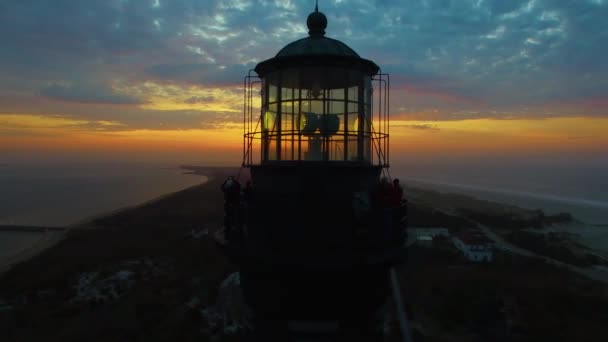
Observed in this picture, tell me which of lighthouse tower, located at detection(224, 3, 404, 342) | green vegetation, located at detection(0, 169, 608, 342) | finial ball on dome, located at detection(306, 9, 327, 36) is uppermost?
finial ball on dome, located at detection(306, 9, 327, 36)

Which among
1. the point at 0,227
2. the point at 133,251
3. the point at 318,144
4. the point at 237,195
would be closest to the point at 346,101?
the point at 318,144

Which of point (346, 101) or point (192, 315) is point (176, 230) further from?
point (346, 101)

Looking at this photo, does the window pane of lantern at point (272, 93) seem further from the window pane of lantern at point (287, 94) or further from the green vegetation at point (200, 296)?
the green vegetation at point (200, 296)

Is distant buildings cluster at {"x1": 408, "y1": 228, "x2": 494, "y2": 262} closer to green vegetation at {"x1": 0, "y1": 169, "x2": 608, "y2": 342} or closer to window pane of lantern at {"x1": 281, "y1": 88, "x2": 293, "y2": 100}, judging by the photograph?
green vegetation at {"x1": 0, "y1": 169, "x2": 608, "y2": 342}

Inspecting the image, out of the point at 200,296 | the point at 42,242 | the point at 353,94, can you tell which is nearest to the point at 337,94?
the point at 353,94


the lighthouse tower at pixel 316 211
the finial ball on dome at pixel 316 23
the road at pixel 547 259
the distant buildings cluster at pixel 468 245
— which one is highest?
the finial ball on dome at pixel 316 23

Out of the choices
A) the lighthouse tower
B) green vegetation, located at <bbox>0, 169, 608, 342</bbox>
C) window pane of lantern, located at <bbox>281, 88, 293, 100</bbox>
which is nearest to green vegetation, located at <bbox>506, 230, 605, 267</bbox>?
green vegetation, located at <bbox>0, 169, 608, 342</bbox>

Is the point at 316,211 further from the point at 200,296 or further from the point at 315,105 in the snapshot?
the point at 200,296

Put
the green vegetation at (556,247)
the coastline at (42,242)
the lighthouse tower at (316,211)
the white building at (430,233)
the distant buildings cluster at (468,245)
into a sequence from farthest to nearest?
the white building at (430,233), the green vegetation at (556,247), the coastline at (42,242), the distant buildings cluster at (468,245), the lighthouse tower at (316,211)

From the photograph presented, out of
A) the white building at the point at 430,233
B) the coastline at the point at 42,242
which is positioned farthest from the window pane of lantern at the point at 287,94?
the white building at the point at 430,233
